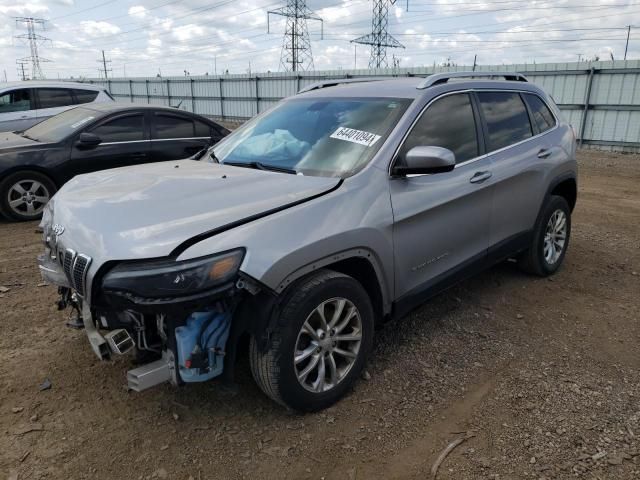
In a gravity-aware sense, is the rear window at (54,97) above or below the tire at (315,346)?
above

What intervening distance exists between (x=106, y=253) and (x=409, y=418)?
1.86 meters

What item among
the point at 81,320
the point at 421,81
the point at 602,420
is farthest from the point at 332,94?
the point at 602,420

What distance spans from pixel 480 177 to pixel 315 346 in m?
1.87

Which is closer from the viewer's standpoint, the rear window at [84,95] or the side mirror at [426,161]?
the side mirror at [426,161]

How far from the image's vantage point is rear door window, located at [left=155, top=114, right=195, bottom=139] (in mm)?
7469

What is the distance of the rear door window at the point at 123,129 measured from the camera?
702 cm

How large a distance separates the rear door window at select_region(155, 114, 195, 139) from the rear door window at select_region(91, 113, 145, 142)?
246 mm

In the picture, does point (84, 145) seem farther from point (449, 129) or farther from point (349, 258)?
point (349, 258)

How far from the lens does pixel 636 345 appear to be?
3699 mm

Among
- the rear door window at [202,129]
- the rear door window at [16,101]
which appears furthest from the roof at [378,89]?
the rear door window at [16,101]

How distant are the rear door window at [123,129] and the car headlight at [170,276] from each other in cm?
531

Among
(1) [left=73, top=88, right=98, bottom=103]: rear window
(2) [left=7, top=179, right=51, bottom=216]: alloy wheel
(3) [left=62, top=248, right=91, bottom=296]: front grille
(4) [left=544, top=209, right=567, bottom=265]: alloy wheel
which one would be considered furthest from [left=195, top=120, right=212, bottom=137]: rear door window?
(3) [left=62, top=248, right=91, bottom=296]: front grille

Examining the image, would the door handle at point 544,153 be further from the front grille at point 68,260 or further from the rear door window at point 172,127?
the rear door window at point 172,127

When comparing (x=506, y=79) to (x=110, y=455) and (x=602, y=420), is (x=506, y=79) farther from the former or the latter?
(x=110, y=455)
